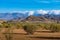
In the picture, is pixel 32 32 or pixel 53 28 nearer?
pixel 32 32

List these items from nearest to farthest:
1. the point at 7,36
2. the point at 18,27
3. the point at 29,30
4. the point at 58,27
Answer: the point at 7,36, the point at 29,30, the point at 58,27, the point at 18,27

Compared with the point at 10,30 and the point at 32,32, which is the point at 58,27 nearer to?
the point at 32,32

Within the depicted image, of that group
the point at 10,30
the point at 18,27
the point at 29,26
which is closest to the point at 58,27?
the point at 29,26

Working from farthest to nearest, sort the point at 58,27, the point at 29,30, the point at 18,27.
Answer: the point at 18,27, the point at 58,27, the point at 29,30

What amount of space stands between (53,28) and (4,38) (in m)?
42.6

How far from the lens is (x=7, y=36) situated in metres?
29.5

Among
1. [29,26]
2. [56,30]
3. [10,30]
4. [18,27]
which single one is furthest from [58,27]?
[10,30]

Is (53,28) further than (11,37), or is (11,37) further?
(53,28)

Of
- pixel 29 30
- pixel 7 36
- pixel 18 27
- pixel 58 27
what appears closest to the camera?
pixel 7 36

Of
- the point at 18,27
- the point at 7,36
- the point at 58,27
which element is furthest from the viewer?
the point at 18,27

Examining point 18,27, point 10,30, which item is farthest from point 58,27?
point 10,30

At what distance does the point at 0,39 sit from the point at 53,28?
1669 inches

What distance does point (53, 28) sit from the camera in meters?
70.9

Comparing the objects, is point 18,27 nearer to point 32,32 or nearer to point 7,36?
point 32,32
